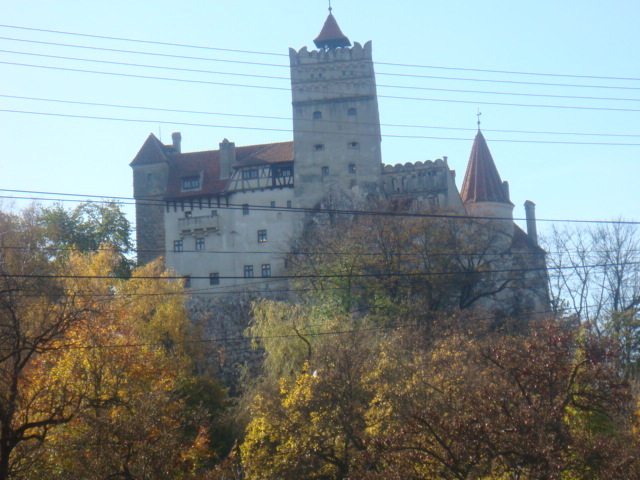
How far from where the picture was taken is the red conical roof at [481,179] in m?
Result: 69.4

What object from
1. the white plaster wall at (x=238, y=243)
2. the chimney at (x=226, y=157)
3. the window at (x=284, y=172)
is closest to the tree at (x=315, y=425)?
the white plaster wall at (x=238, y=243)

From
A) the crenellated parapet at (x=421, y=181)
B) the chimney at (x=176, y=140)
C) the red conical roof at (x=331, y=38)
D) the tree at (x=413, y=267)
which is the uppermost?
the red conical roof at (x=331, y=38)

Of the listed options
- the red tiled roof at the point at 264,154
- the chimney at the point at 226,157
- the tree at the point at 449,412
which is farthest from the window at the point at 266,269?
the tree at the point at 449,412

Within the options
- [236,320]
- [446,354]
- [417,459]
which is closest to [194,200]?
[236,320]

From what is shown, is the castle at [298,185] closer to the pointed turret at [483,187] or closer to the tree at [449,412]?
the pointed turret at [483,187]

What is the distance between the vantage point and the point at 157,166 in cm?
7188

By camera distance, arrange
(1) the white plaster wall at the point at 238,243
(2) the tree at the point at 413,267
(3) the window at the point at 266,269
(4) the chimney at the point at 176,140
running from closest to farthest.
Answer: (2) the tree at the point at 413,267, (3) the window at the point at 266,269, (1) the white plaster wall at the point at 238,243, (4) the chimney at the point at 176,140

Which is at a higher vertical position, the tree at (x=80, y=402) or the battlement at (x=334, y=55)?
the battlement at (x=334, y=55)

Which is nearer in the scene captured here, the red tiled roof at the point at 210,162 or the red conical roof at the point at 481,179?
the red tiled roof at the point at 210,162

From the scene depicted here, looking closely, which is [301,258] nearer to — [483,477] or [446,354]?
[446,354]

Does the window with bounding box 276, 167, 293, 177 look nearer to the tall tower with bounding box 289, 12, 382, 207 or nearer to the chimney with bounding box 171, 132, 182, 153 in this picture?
the tall tower with bounding box 289, 12, 382, 207

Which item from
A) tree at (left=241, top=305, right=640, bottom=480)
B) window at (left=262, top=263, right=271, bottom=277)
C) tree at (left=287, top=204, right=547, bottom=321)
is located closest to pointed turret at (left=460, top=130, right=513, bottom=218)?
tree at (left=287, top=204, right=547, bottom=321)

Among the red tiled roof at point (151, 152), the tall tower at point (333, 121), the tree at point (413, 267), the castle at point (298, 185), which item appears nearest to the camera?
the tree at point (413, 267)

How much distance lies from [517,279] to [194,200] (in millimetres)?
24437
